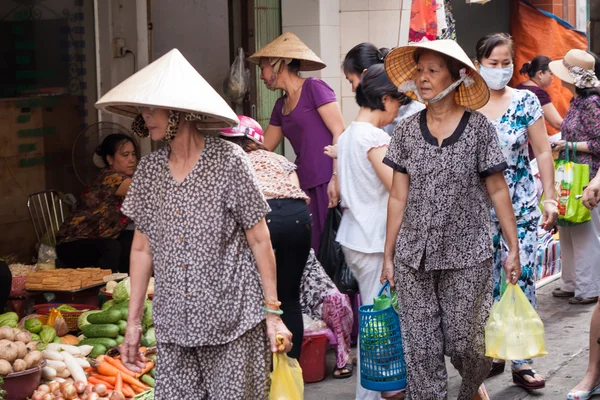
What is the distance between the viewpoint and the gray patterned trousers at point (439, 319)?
5273 millimetres

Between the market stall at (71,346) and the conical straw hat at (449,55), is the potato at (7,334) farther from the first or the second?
the conical straw hat at (449,55)

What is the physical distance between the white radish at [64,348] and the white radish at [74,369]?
0.39 ft

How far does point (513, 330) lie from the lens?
17.4 ft

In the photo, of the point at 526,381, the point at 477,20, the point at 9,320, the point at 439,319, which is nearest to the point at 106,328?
the point at 9,320

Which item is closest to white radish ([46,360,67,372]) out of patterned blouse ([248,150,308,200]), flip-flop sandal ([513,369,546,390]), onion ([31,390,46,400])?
onion ([31,390,46,400])

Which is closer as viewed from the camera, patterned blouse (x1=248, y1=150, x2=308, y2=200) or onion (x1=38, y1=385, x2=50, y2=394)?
patterned blouse (x1=248, y1=150, x2=308, y2=200)

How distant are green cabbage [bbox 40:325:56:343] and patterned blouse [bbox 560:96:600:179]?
14.6 feet

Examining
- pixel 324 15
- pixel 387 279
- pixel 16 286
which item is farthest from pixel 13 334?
pixel 324 15

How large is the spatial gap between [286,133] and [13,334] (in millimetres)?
2527

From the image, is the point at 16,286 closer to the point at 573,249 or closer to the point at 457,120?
the point at 457,120

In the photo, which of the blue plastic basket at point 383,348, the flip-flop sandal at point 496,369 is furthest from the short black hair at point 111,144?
the flip-flop sandal at point 496,369

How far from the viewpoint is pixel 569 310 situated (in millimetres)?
8695

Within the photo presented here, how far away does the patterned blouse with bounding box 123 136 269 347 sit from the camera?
4285mm

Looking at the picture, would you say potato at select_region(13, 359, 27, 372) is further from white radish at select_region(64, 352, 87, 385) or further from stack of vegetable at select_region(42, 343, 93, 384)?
white radish at select_region(64, 352, 87, 385)
